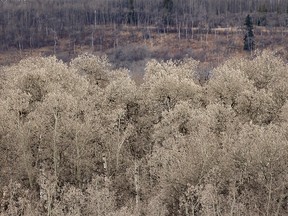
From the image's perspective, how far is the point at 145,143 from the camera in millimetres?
61656

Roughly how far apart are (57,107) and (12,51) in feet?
475

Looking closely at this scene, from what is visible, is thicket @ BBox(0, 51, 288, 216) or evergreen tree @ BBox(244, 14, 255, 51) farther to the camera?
evergreen tree @ BBox(244, 14, 255, 51)

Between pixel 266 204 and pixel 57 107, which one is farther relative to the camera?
pixel 57 107

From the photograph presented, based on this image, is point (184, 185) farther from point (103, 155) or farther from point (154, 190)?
point (103, 155)

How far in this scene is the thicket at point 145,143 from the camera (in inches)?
1676

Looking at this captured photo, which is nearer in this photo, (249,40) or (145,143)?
(145,143)

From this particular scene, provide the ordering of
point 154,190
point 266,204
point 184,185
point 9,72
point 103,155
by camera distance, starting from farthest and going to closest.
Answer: point 9,72 → point 103,155 → point 154,190 → point 184,185 → point 266,204

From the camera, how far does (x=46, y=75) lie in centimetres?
6600

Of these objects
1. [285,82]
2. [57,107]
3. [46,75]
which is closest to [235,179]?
[57,107]

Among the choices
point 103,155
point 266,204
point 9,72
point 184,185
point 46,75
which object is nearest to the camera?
point 266,204

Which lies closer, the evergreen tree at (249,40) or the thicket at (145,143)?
the thicket at (145,143)

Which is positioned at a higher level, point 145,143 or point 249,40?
point 249,40

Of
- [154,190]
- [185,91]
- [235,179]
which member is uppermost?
[185,91]

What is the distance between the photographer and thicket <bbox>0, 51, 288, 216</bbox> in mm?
42562
